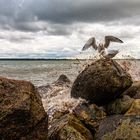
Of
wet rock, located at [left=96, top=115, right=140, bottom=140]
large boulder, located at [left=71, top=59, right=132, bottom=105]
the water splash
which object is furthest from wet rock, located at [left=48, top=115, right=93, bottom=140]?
the water splash

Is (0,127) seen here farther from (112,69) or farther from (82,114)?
(112,69)

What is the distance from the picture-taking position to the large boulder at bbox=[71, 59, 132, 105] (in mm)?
12219

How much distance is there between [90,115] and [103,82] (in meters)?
1.41

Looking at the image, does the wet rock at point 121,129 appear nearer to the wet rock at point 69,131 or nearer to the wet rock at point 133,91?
the wet rock at point 69,131

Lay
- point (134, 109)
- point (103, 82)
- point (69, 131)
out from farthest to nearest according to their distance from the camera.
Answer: point (103, 82) < point (134, 109) < point (69, 131)

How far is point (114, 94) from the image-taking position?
1228cm

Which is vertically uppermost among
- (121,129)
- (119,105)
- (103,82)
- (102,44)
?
(102,44)

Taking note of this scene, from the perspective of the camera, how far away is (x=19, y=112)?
8062mm

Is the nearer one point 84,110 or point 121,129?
point 121,129

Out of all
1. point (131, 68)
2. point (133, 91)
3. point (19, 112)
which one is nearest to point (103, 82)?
point (133, 91)

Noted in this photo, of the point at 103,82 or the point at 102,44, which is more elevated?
the point at 102,44

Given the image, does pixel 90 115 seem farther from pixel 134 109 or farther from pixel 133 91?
pixel 133 91

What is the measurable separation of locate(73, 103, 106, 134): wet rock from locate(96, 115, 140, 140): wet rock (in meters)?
1.75

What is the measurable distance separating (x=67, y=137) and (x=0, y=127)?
2002mm
